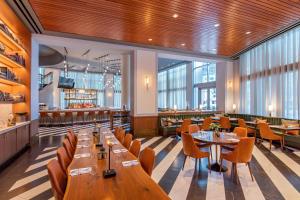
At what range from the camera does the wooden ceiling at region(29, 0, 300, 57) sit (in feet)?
14.0

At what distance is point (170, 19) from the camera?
5.04m

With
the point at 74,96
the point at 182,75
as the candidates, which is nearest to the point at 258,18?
the point at 182,75

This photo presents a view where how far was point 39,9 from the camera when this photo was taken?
450 cm

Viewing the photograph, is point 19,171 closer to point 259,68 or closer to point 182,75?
point 259,68

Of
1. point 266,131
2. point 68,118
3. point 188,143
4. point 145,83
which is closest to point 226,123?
point 266,131

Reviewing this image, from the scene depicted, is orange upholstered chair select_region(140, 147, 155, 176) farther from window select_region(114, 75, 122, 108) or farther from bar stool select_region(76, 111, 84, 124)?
window select_region(114, 75, 122, 108)

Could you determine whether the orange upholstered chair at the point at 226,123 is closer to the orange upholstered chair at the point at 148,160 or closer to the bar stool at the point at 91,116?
the orange upholstered chair at the point at 148,160

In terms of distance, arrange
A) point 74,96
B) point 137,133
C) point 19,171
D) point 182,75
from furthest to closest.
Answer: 1. point 74,96
2. point 182,75
3. point 137,133
4. point 19,171

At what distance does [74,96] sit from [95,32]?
11649 millimetres

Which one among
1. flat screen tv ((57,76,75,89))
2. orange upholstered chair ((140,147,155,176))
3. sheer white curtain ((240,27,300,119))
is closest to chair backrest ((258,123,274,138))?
sheer white curtain ((240,27,300,119))

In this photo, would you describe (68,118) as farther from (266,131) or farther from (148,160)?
(266,131)

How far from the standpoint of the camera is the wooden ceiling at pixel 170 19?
4.25 metres

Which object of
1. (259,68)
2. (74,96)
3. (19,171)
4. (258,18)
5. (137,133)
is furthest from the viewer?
(74,96)

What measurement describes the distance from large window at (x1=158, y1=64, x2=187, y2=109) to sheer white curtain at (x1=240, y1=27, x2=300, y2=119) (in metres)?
6.01
